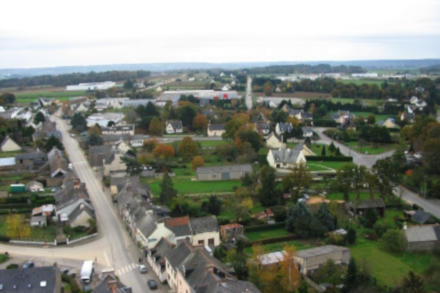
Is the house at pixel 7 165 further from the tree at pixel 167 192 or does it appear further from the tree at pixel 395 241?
the tree at pixel 395 241

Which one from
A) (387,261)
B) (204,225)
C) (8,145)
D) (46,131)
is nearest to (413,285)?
(387,261)

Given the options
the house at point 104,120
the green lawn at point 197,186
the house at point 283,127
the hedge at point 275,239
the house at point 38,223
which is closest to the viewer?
the hedge at point 275,239

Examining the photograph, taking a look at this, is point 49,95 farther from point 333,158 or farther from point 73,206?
point 73,206

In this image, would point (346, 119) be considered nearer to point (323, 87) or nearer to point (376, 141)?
point (376, 141)

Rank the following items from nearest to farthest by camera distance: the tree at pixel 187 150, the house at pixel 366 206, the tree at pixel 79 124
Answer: the house at pixel 366 206 → the tree at pixel 187 150 → the tree at pixel 79 124

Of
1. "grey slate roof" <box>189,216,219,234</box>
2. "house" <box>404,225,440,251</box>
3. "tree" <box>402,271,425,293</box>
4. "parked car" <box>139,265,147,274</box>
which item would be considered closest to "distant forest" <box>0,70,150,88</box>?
"grey slate roof" <box>189,216,219,234</box>

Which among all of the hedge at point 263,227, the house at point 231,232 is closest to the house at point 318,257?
the house at point 231,232

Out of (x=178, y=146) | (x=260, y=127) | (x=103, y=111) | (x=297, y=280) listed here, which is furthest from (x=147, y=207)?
(x=103, y=111)
